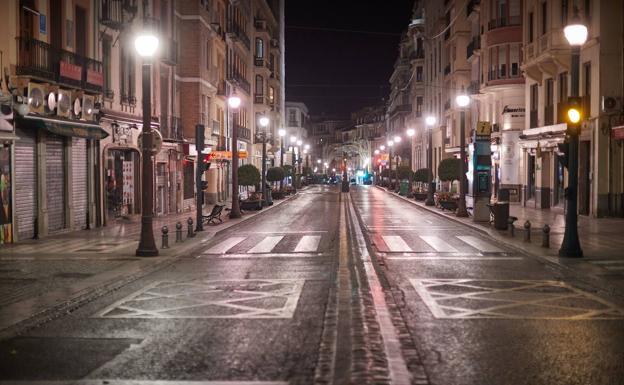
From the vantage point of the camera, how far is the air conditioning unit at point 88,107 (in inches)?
943

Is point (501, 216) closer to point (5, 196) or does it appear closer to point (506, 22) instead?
point (5, 196)

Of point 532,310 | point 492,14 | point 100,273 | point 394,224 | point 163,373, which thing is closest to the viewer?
point 163,373

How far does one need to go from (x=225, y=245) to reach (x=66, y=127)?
21.2ft

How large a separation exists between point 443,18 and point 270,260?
178ft

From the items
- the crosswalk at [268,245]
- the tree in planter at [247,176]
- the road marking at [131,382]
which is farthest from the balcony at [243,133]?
the road marking at [131,382]

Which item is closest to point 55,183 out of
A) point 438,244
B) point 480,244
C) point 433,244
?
point 433,244

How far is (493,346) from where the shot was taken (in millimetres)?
8133

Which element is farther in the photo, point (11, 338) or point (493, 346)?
point (11, 338)

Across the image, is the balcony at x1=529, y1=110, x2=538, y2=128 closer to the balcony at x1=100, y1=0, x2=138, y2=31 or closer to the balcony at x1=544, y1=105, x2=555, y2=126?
the balcony at x1=544, y1=105, x2=555, y2=126

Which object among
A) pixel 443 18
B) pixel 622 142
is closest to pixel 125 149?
pixel 622 142

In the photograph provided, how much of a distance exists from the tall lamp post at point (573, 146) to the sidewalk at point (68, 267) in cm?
893

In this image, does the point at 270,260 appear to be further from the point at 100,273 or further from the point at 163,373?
the point at 163,373

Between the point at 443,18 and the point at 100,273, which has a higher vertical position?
the point at 443,18

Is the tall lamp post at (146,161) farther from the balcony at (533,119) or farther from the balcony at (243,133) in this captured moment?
the balcony at (243,133)
